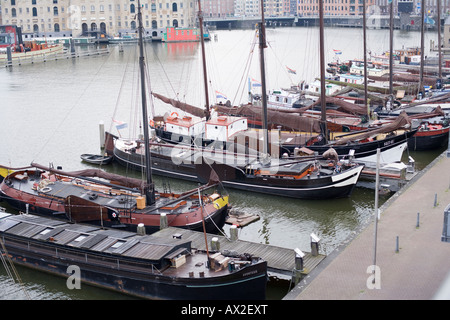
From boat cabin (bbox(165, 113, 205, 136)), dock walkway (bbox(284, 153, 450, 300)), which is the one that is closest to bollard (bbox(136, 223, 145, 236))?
dock walkway (bbox(284, 153, 450, 300))

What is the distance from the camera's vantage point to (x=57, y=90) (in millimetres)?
84500

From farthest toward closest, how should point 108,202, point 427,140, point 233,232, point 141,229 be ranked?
1. point 427,140
2. point 108,202
3. point 141,229
4. point 233,232

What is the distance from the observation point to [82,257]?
89.3ft

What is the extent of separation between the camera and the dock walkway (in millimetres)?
22516

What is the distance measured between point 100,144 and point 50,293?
1019 inches

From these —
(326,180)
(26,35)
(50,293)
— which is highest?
(26,35)

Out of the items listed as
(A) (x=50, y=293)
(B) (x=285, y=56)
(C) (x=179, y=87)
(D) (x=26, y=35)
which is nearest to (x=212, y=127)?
(A) (x=50, y=293)

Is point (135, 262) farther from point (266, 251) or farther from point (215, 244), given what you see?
point (266, 251)

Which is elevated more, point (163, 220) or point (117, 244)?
point (117, 244)

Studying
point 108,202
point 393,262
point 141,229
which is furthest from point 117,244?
point 393,262

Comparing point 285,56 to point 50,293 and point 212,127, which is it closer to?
point 212,127

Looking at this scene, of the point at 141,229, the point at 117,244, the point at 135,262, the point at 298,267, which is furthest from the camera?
the point at 141,229

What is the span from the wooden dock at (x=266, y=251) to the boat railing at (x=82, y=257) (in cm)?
318

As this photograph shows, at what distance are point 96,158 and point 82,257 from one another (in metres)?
21.7
